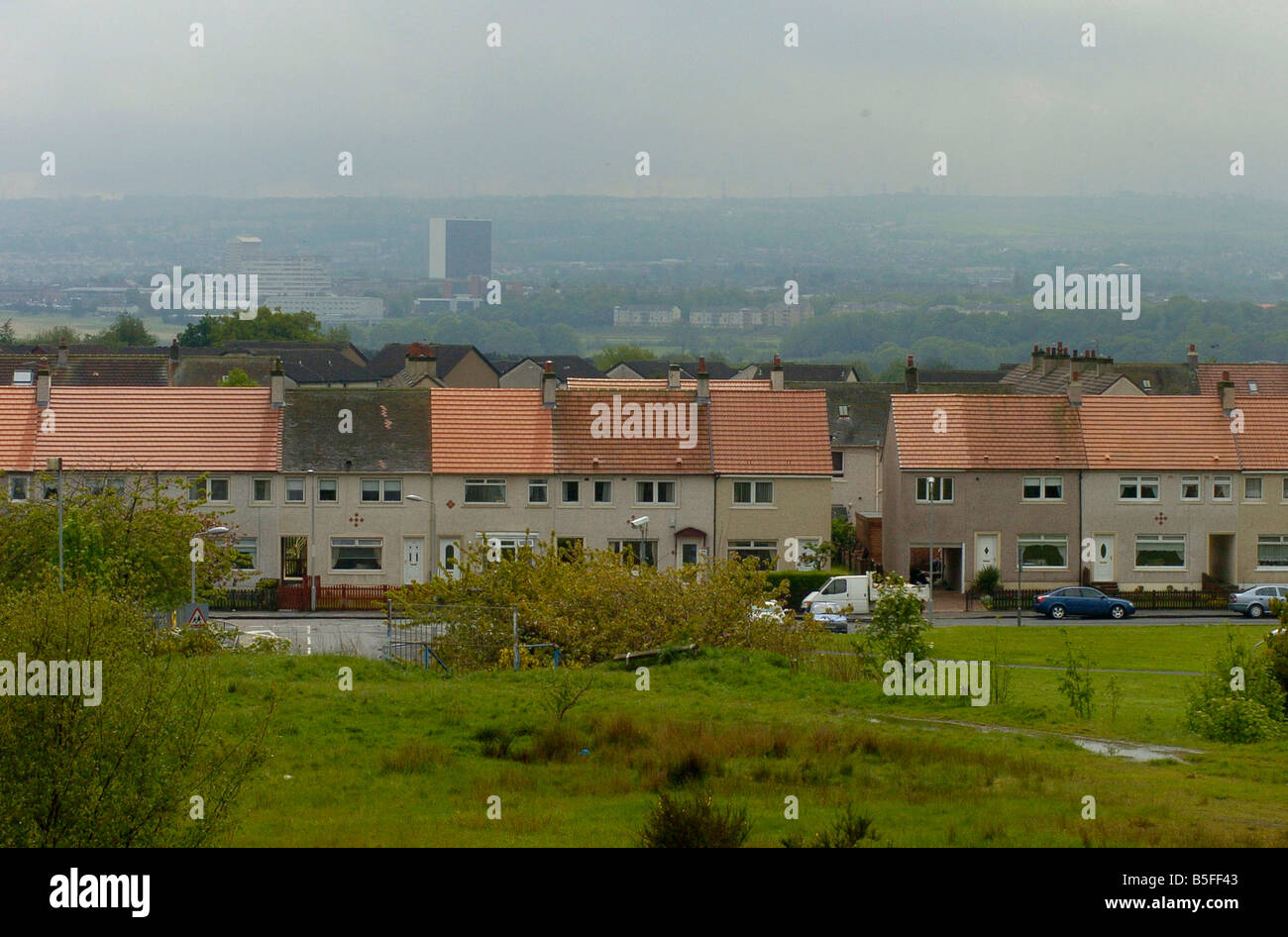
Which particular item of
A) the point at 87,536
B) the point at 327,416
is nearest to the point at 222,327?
the point at 327,416

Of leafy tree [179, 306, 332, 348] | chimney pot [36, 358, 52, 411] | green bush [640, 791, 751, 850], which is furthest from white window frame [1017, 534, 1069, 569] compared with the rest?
leafy tree [179, 306, 332, 348]

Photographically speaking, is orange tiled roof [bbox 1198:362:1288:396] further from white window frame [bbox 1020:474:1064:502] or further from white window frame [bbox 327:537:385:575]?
white window frame [bbox 327:537:385:575]

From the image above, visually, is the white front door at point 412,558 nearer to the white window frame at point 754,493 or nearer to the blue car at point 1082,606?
the white window frame at point 754,493

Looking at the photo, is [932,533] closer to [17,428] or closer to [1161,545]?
[1161,545]

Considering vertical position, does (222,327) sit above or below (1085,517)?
above

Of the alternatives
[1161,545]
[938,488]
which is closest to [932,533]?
[938,488]

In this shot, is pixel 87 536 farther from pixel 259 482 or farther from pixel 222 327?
pixel 222 327
